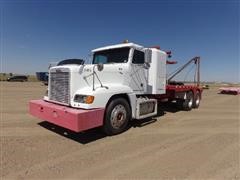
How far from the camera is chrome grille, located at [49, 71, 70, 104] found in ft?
15.9

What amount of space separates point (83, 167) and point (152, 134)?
2546mm

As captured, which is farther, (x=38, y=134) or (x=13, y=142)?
(x=38, y=134)

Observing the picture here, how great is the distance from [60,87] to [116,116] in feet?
5.53

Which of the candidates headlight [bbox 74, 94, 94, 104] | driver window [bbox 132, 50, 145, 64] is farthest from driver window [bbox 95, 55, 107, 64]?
headlight [bbox 74, 94, 94, 104]

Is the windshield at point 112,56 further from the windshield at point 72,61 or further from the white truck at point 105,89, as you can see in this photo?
the windshield at point 72,61

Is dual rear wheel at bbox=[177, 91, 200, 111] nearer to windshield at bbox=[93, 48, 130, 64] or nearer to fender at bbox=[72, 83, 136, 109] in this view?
windshield at bbox=[93, 48, 130, 64]

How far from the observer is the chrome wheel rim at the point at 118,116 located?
5.10 metres

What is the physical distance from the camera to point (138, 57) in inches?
244

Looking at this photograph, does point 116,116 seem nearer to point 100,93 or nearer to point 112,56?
point 100,93

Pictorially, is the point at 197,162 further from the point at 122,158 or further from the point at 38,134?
the point at 38,134

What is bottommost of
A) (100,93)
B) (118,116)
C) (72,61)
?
(118,116)

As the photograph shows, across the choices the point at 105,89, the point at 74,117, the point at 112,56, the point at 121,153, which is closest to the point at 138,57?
the point at 112,56

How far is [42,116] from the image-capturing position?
518cm

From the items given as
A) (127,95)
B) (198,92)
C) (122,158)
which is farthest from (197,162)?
(198,92)
